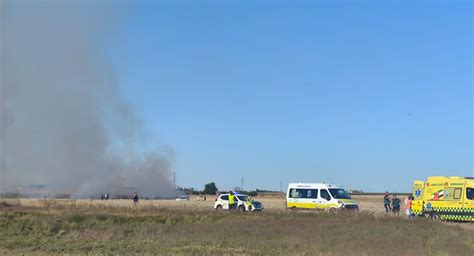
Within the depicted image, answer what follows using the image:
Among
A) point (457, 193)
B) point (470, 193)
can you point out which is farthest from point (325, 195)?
point (470, 193)

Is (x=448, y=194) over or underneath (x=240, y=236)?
over

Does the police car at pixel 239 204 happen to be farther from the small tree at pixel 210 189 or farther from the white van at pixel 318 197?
the small tree at pixel 210 189

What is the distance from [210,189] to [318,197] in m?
94.2

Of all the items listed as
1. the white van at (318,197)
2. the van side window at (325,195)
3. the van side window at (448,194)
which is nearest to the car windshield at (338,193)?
the white van at (318,197)

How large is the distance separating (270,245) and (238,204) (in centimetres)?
2291

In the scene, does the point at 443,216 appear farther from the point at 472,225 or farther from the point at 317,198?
the point at 317,198

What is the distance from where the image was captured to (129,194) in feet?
376

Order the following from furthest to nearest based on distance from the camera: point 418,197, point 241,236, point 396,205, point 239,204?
point 239,204 < point 396,205 < point 418,197 < point 241,236

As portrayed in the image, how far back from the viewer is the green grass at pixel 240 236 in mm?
20567

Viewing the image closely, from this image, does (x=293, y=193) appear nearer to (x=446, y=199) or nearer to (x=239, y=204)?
(x=239, y=204)

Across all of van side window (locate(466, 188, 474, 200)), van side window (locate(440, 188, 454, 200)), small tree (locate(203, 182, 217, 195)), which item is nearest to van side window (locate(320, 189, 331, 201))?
van side window (locate(440, 188, 454, 200))

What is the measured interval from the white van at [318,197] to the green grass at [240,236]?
17.6 ft

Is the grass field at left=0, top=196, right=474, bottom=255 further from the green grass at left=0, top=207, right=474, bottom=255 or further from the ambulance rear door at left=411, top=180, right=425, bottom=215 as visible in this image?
the ambulance rear door at left=411, top=180, right=425, bottom=215

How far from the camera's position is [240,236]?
25156 mm
